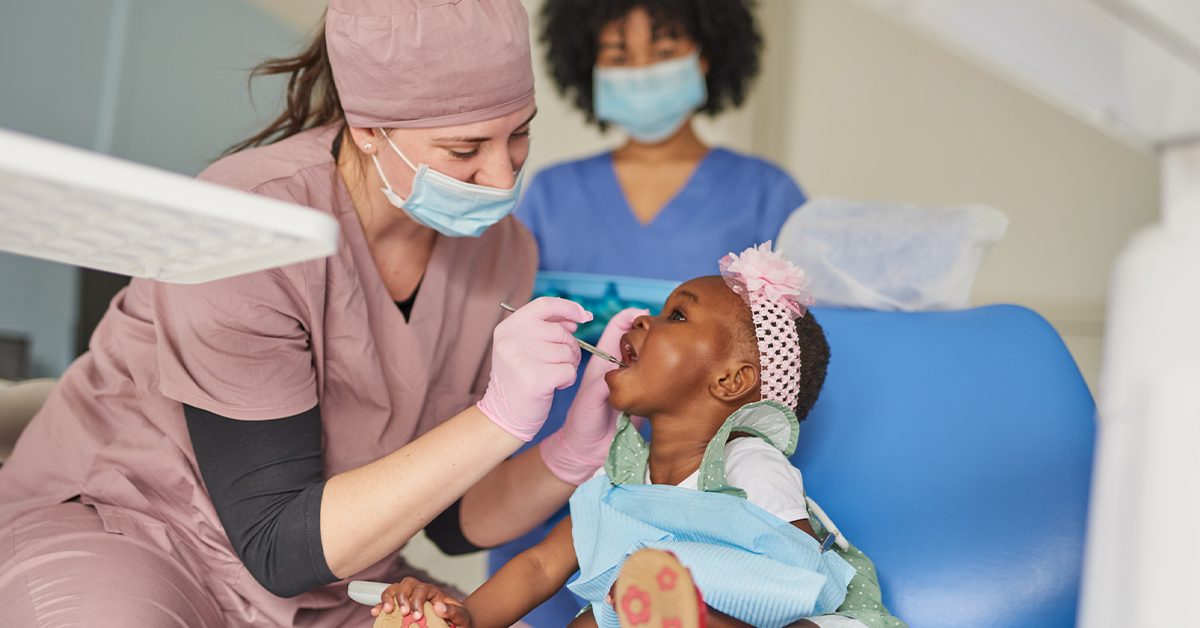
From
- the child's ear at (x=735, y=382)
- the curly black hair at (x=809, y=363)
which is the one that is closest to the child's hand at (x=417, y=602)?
the child's ear at (x=735, y=382)

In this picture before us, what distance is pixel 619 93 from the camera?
2.08 meters

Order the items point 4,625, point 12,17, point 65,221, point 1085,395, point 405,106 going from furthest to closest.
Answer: point 12,17, point 1085,395, point 405,106, point 4,625, point 65,221

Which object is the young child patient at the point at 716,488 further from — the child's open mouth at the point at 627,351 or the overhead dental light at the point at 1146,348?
the overhead dental light at the point at 1146,348

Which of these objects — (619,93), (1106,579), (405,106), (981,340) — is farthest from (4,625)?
(619,93)

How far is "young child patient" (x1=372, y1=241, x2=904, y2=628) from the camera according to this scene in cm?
92

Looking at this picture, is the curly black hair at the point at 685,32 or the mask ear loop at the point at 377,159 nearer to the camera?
the mask ear loop at the point at 377,159

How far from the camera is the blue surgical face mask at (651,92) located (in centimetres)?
207

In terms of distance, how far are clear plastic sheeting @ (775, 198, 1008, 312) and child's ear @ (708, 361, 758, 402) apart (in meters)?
0.26

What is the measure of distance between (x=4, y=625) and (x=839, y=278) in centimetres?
125

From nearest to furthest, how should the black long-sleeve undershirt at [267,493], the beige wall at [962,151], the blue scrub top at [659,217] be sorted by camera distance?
the black long-sleeve undershirt at [267,493] → the blue scrub top at [659,217] → the beige wall at [962,151]

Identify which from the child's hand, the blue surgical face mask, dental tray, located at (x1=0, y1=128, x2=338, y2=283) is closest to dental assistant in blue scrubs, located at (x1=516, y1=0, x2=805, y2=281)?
the blue surgical face mask

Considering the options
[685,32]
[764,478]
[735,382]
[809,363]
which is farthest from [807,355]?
[685,32]

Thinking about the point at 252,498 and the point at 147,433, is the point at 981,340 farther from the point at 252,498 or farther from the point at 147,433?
the point at 147,433

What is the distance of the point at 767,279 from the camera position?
113 cm
